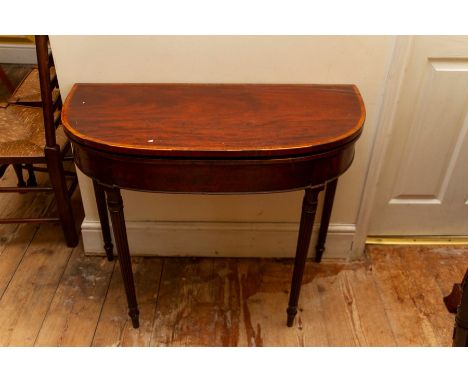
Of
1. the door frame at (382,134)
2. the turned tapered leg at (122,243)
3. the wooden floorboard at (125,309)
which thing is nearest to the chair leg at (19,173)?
the wooden floorboard at (125,309)

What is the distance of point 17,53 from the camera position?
399 centimetres

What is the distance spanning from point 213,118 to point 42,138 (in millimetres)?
945

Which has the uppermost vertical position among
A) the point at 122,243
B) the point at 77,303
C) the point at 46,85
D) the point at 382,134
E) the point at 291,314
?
the point at 46,85

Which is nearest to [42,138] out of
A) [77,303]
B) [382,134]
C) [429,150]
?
[77,303]

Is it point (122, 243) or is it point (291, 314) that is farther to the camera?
point (291, 314)

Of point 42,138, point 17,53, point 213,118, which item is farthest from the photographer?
point 17,53

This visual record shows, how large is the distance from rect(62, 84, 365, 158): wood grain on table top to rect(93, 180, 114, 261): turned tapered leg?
39 centimetres

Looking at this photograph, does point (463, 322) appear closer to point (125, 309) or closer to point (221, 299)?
point (221, 299)

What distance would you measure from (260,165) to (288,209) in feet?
2.33

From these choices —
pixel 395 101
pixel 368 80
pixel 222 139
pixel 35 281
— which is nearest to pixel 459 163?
pixel 395 101

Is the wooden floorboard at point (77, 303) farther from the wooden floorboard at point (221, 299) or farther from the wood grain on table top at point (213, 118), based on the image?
the wood grain on table top at point (213, 118)

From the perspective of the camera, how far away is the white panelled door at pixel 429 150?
5.70 ft

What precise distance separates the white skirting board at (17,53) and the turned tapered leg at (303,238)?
3374 mm

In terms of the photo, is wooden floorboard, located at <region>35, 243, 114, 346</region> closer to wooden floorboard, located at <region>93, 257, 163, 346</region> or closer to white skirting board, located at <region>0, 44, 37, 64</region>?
wooden floorboard, located at <region>93, 257, 163, 346</region>
